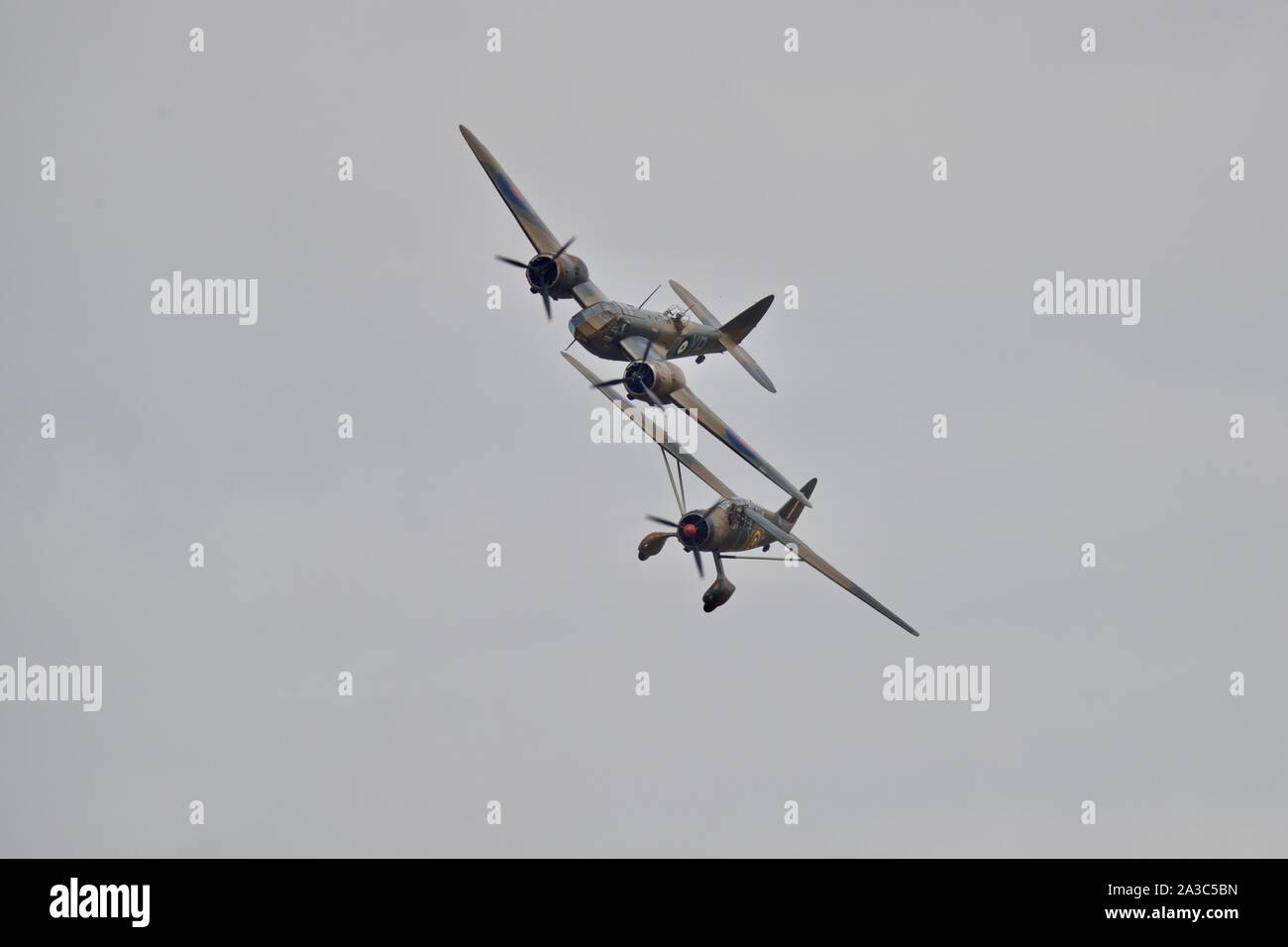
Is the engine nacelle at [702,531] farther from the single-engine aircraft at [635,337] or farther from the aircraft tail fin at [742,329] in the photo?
the aircraft tail fin at [742,329]

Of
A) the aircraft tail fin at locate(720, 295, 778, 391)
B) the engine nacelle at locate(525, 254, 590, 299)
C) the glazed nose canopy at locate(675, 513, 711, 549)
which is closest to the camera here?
the glazed nose canopy at locate(675, 513, 711, 549)

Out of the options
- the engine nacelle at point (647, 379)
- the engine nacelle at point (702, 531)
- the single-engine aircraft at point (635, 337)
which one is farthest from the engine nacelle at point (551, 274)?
the engine nacelle at point (702, 531)

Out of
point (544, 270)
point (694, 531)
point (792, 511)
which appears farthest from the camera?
point (792, 511)

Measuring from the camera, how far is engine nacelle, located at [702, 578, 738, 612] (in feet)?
312

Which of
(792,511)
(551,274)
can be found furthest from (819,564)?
(551,274)

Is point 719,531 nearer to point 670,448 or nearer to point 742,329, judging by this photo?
point 670,448

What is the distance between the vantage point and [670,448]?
9781 cm

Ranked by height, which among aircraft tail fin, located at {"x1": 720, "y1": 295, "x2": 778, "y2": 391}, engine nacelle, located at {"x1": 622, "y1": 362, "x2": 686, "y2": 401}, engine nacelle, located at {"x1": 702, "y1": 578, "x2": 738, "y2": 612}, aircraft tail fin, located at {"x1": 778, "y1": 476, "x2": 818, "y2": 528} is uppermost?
aircraft tail fin, located at {"x1": 720, "y1": 295, "x2": 778, "y2": 391}

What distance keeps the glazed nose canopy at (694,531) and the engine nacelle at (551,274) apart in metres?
11.6

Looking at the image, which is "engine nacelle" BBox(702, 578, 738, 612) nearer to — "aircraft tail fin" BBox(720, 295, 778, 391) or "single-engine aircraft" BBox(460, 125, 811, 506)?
"single-engine aircraft" BBox(460, 125, 811, 506)

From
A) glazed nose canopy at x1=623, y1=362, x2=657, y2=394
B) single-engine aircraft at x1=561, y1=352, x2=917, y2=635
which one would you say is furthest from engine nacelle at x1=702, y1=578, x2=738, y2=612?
glazed nose canopy at x1=623, y1=362, x2=657, y2=394

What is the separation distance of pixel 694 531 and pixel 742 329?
14658 millimetres

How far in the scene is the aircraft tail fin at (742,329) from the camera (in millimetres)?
105125
